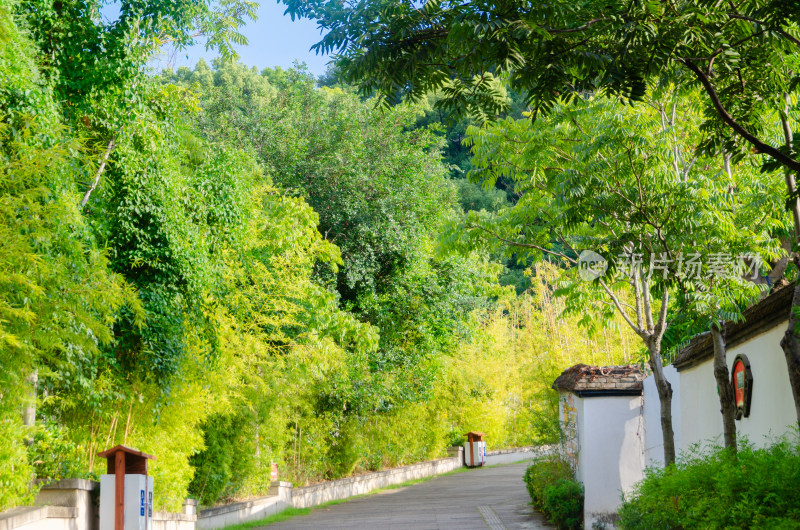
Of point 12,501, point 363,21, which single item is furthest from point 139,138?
point 363,21

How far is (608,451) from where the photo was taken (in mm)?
11328

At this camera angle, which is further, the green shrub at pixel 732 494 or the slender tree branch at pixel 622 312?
the slender tree branch at pixel 622 312

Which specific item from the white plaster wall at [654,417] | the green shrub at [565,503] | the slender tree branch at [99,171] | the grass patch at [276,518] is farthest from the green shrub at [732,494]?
the grass patch at [276,518]

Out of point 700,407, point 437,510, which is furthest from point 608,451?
point 437,510

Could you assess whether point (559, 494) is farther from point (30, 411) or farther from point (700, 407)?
point (30, 411)

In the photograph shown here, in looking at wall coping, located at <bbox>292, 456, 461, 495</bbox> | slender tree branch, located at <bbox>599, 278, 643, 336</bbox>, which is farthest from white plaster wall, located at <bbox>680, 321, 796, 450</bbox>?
wall coping, located at <bbox>292, 456, 461, 495</bbox>

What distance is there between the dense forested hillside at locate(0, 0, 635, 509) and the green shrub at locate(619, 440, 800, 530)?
517 centimetres

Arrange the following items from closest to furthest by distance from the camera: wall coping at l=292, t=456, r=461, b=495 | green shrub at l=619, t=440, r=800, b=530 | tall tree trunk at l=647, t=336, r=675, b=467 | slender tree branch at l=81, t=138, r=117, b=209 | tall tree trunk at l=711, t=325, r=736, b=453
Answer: green shrub at l=619, t=440, r=800, b=530 → tall tree trunk at l=711, t=325, r=736, b=453 → slender tree branch at l=81, t=138, r=117, b=209 → tall tree trunk at l=647, t=336, r=675, b=467 → wall coping at l=292, t=456, r=461, b=495

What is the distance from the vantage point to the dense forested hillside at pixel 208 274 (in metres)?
7.05

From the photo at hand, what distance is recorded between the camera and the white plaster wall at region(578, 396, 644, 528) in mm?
11062

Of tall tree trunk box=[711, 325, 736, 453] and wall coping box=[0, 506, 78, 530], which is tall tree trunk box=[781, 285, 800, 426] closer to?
tall tree trunk box=[711, 325, 736, 453]

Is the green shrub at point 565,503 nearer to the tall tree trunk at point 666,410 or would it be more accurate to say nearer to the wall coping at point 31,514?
the tall tree trunk at point 666,410

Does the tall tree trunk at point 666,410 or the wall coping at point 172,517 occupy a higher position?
the tall tree trunk at point 666,410

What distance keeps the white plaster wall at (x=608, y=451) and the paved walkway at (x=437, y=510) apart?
1.47m
